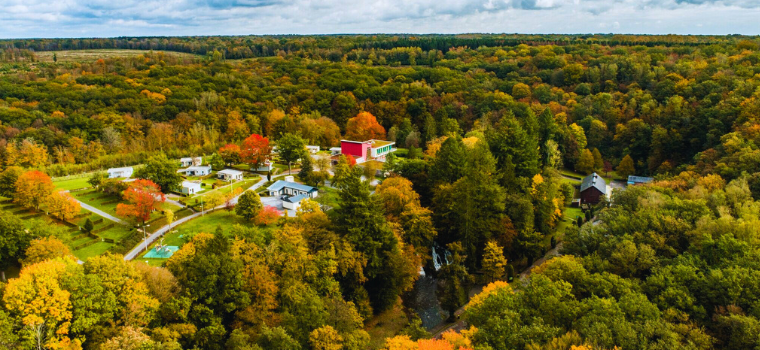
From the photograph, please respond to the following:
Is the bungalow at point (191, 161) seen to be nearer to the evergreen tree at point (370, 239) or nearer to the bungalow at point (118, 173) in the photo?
the bungalow at point (118, 173)

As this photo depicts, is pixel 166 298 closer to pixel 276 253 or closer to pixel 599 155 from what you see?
pixel 276 253

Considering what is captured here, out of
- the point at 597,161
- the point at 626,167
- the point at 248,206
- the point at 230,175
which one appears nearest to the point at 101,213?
the point at 230,175

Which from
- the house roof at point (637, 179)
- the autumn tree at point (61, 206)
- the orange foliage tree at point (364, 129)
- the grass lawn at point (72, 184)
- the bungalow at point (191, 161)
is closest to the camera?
the autumn tree at point (61, 206)

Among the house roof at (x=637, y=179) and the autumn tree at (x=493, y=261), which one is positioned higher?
the house roof at (x=637, y=179)

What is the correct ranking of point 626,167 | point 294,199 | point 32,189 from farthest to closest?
point 626,167 < point 294,199 < point 32,189

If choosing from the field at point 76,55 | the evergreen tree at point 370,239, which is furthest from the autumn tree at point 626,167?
the field at point 76,55

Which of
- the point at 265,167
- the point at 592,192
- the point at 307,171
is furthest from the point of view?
the point at 265,167

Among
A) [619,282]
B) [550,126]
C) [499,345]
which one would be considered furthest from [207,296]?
[550,126]

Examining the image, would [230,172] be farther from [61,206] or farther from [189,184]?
[61,206]

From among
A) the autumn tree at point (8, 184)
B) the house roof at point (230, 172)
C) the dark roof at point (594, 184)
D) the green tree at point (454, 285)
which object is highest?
the autumn tree at point (8, 184)
